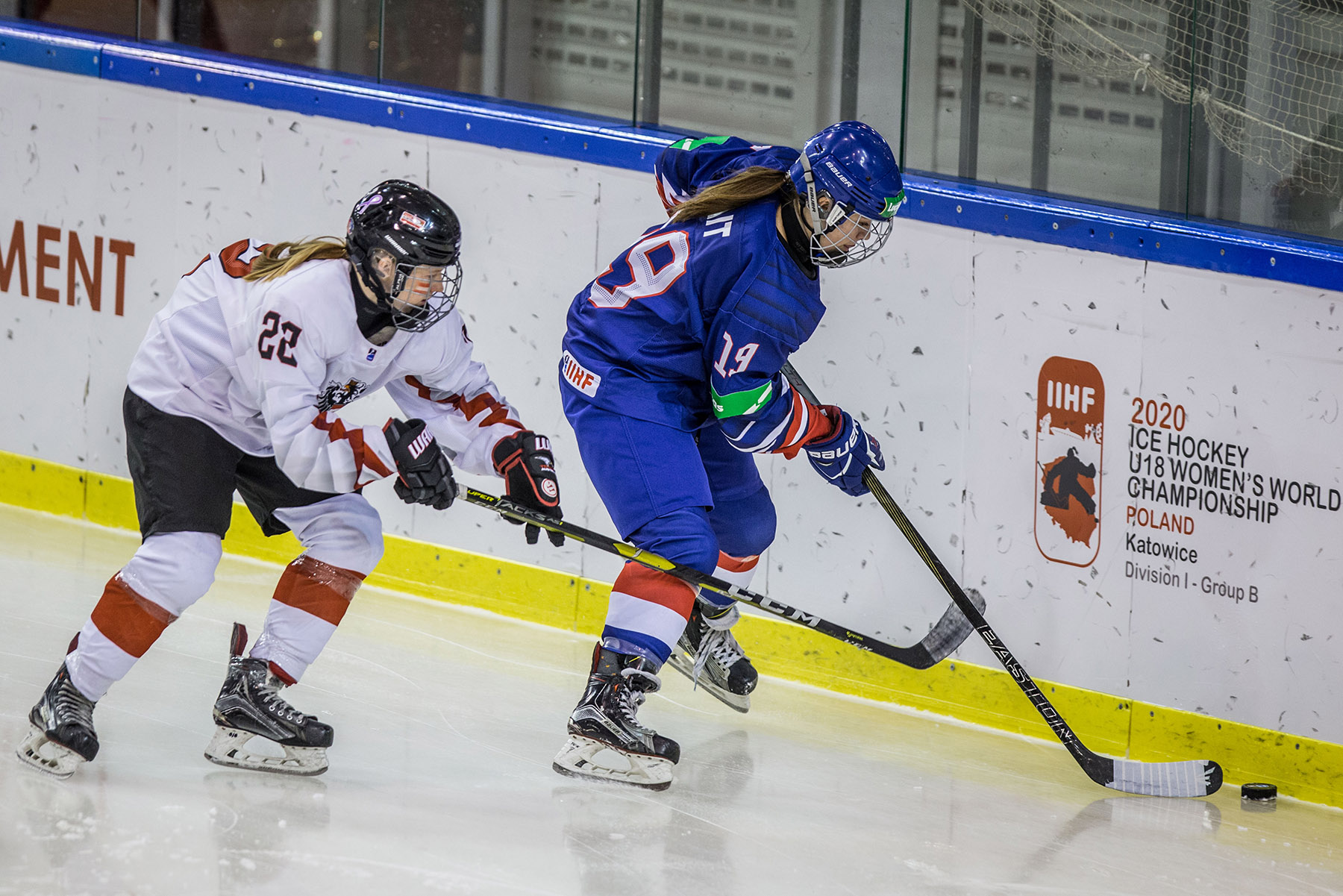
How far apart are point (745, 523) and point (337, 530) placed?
36.4 inches

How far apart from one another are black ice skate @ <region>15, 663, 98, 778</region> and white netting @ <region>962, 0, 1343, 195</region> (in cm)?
261

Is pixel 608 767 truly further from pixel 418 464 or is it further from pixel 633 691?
pixel 418 464

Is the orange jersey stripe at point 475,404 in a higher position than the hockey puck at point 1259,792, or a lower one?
higher

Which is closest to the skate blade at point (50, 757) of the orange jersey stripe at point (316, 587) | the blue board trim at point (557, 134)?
the orange jersey stripe at point (316, 587)

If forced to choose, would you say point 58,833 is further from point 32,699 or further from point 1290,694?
point 1290,694

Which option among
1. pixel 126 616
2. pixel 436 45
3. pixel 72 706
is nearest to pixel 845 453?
pixel 126 616

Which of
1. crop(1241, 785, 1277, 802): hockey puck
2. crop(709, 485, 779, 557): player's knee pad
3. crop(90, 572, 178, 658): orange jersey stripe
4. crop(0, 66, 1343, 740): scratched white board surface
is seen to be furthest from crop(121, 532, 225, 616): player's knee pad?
crop(1241, 785, 1277, 802): hockey puck

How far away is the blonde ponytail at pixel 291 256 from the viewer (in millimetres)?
3191

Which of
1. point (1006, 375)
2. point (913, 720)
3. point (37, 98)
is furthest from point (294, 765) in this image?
point (37, 98)

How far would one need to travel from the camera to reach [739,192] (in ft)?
11.0

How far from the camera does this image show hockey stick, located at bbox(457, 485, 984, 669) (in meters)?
3.34

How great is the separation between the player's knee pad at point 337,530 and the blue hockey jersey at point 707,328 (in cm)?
52

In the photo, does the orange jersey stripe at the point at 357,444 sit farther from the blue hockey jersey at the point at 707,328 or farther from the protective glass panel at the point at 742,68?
the protective glass panel at the point at 742,68

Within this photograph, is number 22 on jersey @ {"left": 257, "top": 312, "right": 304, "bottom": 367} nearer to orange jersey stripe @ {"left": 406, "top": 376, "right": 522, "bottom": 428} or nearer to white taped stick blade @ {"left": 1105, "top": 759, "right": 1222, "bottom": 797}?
orange jersey stripe @ {"left": 406, "top": 376, "right": 522, "bottom": 428}
